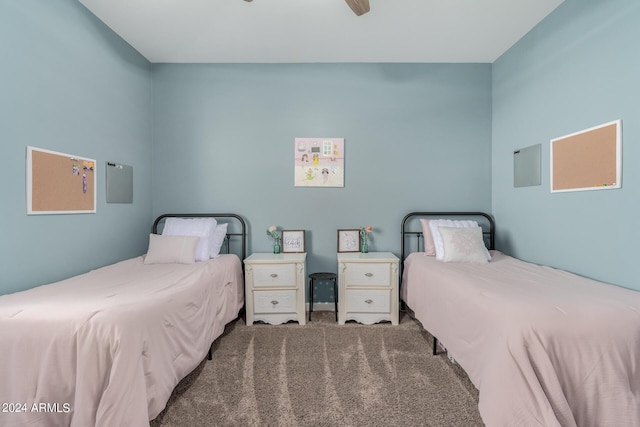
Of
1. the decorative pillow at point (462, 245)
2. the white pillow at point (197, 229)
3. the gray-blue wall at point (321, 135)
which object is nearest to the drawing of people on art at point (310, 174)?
the gray-blue wall at point (321, 135)

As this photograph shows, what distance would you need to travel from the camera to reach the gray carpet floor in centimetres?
162

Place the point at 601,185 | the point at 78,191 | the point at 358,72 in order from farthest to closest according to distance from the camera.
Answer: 1. the point at 358,72
2. the point at 78,191
3. the point at 601,185

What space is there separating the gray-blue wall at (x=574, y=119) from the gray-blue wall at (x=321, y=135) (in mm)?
416

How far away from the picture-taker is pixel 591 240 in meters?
2.04

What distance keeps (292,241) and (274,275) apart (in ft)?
1.67

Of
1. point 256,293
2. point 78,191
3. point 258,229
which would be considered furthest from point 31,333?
point 258,229

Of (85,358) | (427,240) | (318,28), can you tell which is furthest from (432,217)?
(85,358)

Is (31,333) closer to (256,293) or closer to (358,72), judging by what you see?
(256,293)

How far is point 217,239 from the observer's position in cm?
297

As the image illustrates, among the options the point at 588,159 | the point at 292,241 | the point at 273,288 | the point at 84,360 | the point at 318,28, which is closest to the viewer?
the point at 84,360

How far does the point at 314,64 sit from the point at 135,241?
2622 mm

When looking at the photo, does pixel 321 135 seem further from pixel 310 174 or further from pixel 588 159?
pixel 588 159

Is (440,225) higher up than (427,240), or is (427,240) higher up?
(440,225)

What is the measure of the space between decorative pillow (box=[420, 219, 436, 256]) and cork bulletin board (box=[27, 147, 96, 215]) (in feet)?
9.80
